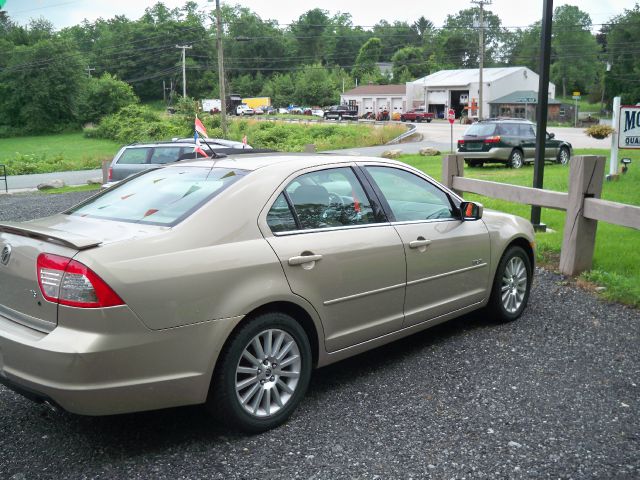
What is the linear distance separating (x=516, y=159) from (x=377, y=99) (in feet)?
268

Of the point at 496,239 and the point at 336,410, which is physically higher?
the point at 496,239

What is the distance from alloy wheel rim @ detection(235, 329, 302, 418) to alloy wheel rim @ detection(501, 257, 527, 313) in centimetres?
264

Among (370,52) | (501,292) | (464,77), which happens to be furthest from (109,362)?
(370,52)

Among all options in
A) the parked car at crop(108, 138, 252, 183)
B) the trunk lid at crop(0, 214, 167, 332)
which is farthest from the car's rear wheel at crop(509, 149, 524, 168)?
the trunk lid at crop(0, 214, 167, 332)

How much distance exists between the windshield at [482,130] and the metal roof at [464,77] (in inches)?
2575

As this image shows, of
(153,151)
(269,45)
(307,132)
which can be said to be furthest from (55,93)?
(153,151)

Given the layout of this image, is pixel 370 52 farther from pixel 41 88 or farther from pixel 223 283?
pixel 223 283

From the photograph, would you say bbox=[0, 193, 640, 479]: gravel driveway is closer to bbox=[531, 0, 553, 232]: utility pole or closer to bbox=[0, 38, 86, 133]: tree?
bbox=[531, 0, 553, 232]: utility pole

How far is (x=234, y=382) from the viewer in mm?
3750

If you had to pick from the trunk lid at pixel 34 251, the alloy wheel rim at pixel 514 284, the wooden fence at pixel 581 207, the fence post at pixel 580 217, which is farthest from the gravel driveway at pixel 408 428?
the fence post at pixel 580 217

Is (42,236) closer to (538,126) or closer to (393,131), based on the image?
(538,126)

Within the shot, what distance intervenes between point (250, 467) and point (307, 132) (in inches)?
1956

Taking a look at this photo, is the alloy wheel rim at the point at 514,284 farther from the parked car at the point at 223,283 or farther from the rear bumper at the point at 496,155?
the rear bumper at the point at 496,155

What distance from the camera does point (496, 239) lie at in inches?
227
